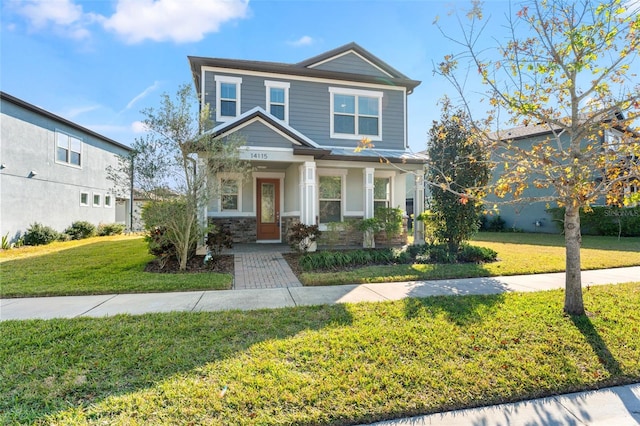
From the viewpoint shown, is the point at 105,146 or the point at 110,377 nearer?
the point at 110,377

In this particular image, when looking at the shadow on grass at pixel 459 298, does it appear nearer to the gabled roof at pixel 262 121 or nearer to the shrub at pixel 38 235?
the gabled roof at pixel 262 121

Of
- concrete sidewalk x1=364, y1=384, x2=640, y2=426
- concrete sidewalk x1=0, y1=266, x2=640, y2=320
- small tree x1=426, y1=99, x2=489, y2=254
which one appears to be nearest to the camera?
concrete sidewalk x1=364, y1=384, x2=640, y2=426

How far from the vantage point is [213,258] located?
9.26m

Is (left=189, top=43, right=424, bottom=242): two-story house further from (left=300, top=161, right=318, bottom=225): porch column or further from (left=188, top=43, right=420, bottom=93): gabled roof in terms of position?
(left=300, top=161, right=318, bottom=225): porch column

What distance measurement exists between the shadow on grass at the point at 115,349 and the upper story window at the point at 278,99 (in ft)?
31.5

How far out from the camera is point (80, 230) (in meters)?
16.7

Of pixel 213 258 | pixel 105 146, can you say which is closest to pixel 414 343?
pixel 213 258

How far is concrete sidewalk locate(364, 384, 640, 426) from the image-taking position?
260cm

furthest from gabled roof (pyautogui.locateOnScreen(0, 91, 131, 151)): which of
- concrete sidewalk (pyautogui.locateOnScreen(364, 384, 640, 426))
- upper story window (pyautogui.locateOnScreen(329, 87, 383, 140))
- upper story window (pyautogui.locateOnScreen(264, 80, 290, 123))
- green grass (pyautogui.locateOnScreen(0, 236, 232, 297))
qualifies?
concrete sidewalk (pyautogui.locateOnScreen(364, 384, 640, 426))

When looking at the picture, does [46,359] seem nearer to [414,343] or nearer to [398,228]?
[414,343]

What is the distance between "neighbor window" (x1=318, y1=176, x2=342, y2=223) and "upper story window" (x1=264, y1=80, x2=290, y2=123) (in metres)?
3.01

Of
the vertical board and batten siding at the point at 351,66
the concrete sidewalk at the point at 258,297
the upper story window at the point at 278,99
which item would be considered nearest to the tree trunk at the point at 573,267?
the concrete sidewalk at the point at 258,297

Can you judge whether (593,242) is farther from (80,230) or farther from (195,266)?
(80,230)

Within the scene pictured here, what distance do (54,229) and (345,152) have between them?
14.5 m
